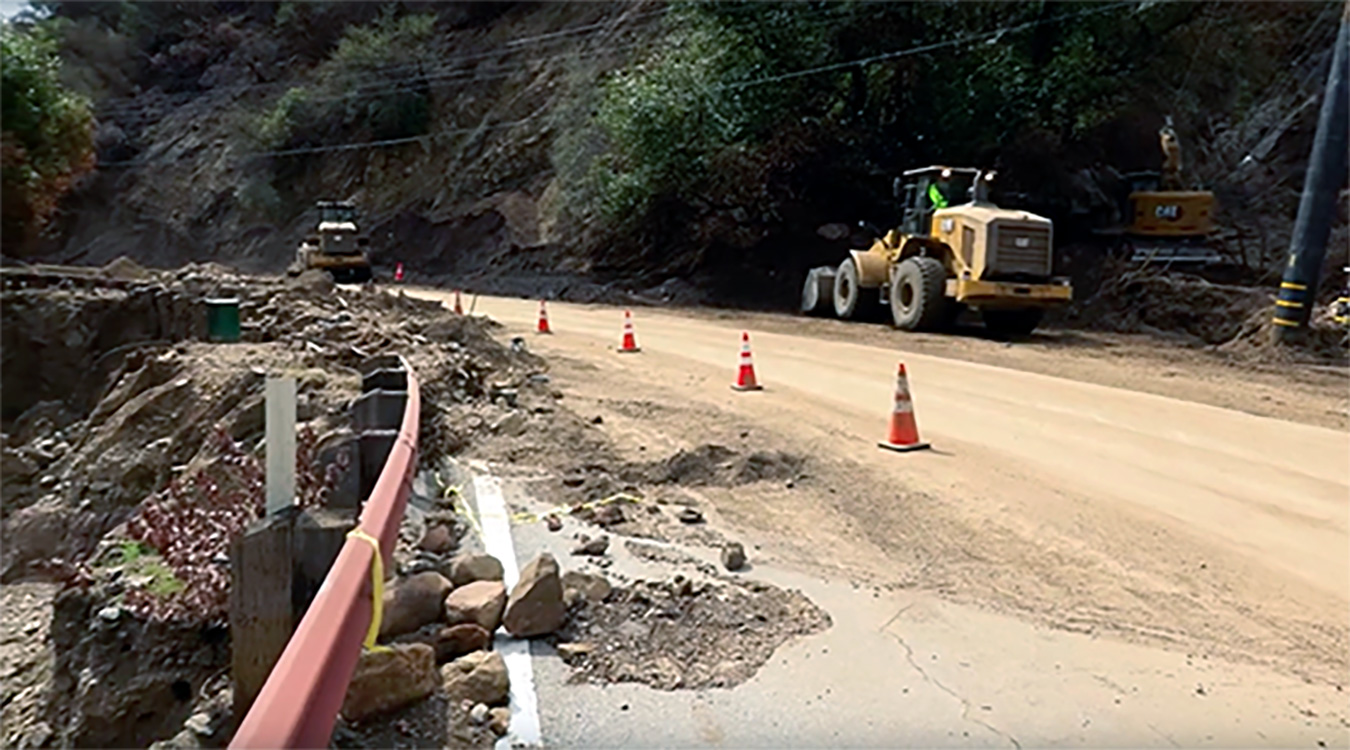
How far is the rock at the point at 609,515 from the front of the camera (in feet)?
20.1

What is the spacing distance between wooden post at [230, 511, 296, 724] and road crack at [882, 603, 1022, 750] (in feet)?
7.91

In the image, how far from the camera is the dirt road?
5.16m

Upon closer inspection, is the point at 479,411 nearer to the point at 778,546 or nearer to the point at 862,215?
the point at 778,546

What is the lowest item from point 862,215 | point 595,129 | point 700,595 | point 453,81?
point 700,595

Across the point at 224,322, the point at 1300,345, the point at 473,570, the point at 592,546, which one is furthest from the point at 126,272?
the point at 1300,345

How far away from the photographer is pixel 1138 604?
5141 mm

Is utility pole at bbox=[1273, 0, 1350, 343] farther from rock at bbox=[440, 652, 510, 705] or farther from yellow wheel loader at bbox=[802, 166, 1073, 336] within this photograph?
rock at bbox=[440, 652, 510, 705]


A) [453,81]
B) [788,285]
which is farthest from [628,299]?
[453,81]

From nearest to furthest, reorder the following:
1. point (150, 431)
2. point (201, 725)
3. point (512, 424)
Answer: point (201, 725) → point (512, 424) → point (150, 431)

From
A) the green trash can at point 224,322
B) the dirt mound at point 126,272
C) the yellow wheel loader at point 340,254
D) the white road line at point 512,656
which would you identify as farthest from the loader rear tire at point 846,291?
the white road line at point 512,656

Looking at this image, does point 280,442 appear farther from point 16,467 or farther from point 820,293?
point 820,293

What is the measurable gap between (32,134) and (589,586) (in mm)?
30322

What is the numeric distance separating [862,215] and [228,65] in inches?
1735

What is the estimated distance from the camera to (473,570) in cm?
464
